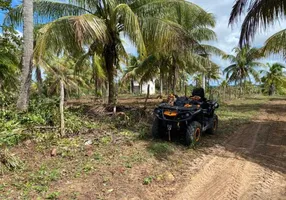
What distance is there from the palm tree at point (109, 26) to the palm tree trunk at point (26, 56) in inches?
24.9

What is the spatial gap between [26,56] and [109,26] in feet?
8.96

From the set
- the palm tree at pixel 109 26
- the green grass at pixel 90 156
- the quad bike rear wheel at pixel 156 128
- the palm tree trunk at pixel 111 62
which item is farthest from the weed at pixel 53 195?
the palm tree trunk at pixel 111 62

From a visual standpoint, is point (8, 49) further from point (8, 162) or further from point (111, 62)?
point (8, 162)

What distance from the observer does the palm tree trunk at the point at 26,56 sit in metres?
6.61

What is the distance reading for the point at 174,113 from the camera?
565 centimetres

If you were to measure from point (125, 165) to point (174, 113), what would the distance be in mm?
1789

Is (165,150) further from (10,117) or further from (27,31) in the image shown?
(27,31)

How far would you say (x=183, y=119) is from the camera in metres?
5.57

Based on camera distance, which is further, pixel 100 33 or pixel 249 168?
pixel 100 33

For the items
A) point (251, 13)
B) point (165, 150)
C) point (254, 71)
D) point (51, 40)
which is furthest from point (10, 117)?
point (254, 71)

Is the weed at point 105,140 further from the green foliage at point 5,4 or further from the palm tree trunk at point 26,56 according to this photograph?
the green foliage at point 5,4

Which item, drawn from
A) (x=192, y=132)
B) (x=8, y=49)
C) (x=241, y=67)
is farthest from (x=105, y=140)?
(x=241, y=67)

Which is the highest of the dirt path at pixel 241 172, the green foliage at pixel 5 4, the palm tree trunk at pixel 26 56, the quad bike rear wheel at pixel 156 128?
the green foliage at pixel 5 4

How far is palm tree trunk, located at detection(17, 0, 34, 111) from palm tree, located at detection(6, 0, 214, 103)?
632mm
